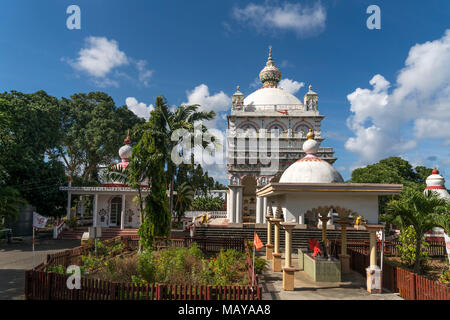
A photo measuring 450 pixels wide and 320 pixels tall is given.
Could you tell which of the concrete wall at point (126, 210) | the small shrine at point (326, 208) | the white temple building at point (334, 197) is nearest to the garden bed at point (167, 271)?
the small shrine at point (326, 208)

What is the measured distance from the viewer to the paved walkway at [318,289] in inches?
341

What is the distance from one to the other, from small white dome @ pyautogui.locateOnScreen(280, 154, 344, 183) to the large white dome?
20.6m

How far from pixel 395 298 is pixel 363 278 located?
2268mm

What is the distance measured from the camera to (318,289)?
9422mm

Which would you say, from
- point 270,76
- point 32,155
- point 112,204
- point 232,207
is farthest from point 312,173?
point 270,76

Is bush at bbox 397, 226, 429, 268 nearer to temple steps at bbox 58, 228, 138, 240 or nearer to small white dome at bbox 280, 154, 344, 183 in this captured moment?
small white dome at bbox 280, 154, 344, 183

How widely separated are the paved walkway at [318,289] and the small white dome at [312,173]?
12.8 feet

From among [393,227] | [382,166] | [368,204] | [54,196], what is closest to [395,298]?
[368,204]

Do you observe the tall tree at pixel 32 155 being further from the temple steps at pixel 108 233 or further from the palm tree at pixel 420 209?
the palm tree at pixel 420 209

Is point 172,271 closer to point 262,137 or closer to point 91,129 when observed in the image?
point 262,137

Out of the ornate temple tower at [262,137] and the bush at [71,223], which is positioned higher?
the ornate temple tower at [262,137]

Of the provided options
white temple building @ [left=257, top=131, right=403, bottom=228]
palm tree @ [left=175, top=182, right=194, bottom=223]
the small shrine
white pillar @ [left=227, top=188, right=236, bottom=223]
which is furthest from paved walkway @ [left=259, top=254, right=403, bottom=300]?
palm tree @ [left=175, top=182, right=194, bottom=223]

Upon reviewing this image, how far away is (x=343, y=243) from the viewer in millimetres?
11906

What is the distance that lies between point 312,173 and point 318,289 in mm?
4984
